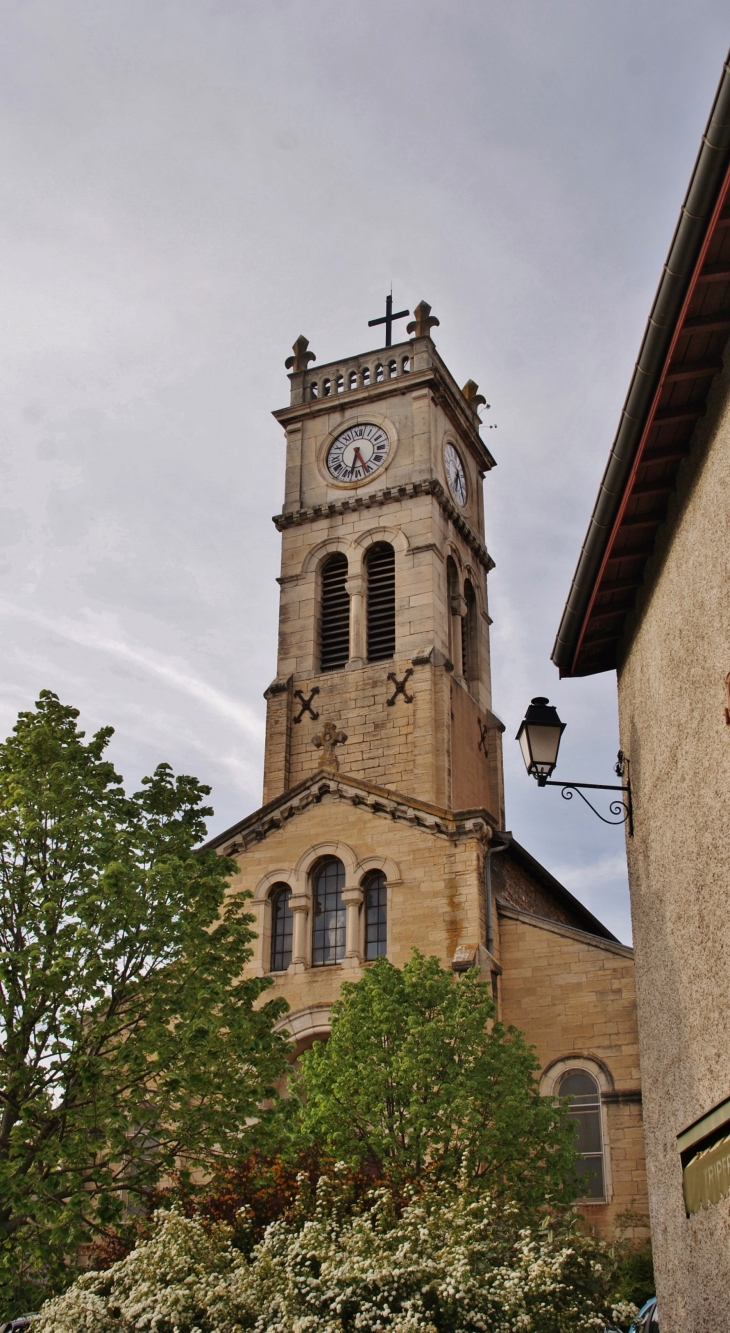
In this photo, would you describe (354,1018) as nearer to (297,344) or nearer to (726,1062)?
(726,1062)

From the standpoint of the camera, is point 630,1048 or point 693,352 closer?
point 693,352

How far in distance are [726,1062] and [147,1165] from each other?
8.81 meters

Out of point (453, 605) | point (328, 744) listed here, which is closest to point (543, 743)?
point (328, 744)

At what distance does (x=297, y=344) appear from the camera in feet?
135

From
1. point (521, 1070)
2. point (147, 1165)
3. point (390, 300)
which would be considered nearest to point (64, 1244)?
point (147, 1165)

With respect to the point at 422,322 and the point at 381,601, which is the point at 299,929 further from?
the point at 422,322

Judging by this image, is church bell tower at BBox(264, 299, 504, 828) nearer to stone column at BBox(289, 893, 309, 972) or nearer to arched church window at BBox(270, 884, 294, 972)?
arched church window at BBox(270, 884, 294, 972)

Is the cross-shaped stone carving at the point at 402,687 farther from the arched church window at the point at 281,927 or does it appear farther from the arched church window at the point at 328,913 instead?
the arched church window at the point at 281,927

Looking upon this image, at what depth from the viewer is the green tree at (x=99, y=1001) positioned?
13.9 meters

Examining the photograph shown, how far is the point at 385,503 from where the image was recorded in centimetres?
3634

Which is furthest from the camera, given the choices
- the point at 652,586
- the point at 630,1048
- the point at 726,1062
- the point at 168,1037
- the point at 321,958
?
the point at 321,958

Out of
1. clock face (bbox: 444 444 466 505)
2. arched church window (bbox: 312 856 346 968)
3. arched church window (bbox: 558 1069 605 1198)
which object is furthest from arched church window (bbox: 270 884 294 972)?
clock face (bbox: 444 444 466 505)

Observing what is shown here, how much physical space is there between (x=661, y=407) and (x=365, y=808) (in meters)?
18.4

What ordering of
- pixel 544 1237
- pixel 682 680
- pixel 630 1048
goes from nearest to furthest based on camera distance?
pixel 682 680 → pixel 544 1237 → pixel 630 1048
